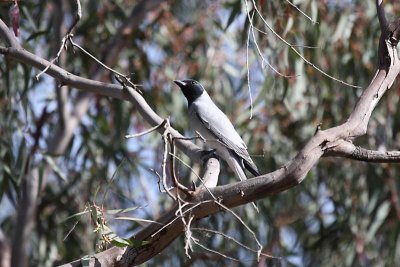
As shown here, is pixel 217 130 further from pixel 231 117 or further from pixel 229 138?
pixel 231 117

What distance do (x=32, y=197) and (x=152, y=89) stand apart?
44.4 inches

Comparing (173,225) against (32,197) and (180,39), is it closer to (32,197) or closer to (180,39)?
(32,197)

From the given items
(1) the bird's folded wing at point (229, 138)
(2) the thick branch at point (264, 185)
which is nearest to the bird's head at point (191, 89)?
(1) the bird's folded wing at point (229, 138)

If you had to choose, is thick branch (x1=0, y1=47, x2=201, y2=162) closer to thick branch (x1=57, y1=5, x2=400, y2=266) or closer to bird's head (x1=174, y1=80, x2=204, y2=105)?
thick branch (x1=57, y1=5, x2=400, y2=266)

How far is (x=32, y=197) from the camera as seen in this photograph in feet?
17.9

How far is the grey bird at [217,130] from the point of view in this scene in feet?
14.0

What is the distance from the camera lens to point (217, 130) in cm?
451

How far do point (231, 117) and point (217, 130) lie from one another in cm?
149

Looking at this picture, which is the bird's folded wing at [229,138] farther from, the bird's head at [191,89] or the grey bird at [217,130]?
the bird's head at [191,89]

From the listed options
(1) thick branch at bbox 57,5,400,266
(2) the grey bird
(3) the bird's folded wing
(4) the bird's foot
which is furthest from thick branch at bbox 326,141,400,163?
(3) the bird's folded wing

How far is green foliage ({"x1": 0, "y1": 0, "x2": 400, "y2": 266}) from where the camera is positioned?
5.45 m

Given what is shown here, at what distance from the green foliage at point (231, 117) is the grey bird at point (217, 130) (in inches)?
16.3

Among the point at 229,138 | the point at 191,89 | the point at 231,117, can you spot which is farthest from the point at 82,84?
the point at 231,117

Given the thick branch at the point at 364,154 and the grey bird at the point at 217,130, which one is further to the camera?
the grey bird at the point at 217,130
